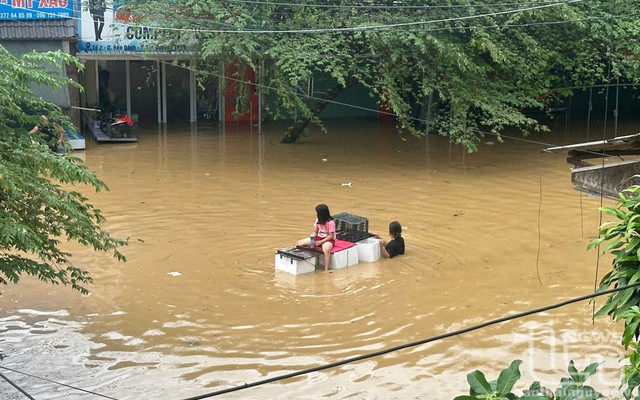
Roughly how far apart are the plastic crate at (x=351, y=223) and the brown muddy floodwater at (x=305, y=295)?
745 mm

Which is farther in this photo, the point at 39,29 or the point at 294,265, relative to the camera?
the point at 39,29

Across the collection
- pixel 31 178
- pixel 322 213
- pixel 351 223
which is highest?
pixel 31 178

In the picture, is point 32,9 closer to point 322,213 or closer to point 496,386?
point 322,213

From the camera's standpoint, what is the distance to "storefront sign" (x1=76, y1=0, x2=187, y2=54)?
21109 mm

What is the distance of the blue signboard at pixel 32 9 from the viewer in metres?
20.8

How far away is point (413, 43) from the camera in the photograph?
Result: 1834 centimetres

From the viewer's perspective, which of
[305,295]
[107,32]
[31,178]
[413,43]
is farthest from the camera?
[107,32]

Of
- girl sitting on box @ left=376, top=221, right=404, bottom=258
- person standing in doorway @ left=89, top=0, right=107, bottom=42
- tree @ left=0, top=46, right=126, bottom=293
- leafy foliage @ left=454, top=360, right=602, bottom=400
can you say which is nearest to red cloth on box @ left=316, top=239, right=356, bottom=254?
girl sitting on box @ left=376, top=221, right=404, bottom=258

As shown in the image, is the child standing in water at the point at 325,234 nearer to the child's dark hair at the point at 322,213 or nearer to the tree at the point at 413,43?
the child's dark hair at the point at 322,213

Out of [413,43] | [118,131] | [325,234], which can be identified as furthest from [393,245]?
[118,131]

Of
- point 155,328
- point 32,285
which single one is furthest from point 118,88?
point 155,328

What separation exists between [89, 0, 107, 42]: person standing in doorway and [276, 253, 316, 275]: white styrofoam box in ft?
38.9

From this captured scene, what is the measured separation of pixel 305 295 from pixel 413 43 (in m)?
9.46

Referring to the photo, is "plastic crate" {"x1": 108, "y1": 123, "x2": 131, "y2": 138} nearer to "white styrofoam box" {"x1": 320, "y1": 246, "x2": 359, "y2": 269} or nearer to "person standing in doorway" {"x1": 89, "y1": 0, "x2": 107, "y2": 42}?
"person standing in doorway" {"x1": 89, "y1": 0, "x2": 107, "y2": 42}
